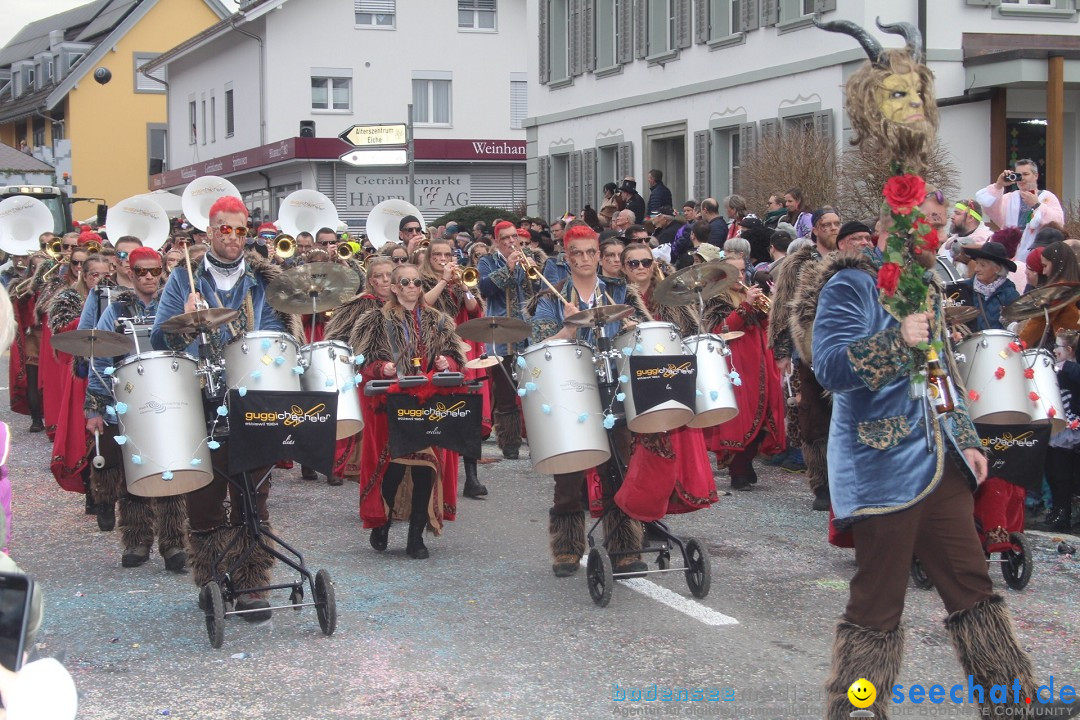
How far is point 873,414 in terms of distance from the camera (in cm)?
455

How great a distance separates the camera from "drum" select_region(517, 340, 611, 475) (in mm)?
6703

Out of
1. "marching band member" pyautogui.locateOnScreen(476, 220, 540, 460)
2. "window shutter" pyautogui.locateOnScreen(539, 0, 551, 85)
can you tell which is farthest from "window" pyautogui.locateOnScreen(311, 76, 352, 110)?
"marching band member" pyautogui.locateOnScreen(476, 220, 540, 460)

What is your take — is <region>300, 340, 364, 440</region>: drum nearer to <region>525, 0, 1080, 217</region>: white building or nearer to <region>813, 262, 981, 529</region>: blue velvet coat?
<region>813, 262, 981, 529</region>: blue velvet coat

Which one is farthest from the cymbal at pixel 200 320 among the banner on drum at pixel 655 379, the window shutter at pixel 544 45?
the window shutter at pixel 544 45

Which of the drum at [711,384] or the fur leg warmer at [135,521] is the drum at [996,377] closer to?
the drum at [711,384]

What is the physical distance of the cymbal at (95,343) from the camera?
670cm

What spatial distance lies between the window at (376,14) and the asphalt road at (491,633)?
35.9 m

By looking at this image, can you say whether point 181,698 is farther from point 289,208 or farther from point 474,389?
point 289,208

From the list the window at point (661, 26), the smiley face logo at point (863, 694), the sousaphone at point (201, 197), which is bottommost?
the smiley face logo at point (863, 694)

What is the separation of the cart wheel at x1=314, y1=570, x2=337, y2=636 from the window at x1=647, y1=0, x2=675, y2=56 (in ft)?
62.2

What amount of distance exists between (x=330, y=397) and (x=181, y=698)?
1522mm

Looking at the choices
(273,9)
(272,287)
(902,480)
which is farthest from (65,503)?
(273,9)

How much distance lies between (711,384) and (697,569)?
3.13 feet

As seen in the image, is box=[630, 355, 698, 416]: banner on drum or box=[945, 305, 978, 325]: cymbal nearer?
box=[630, 355, 698, 416]: banner on drum
